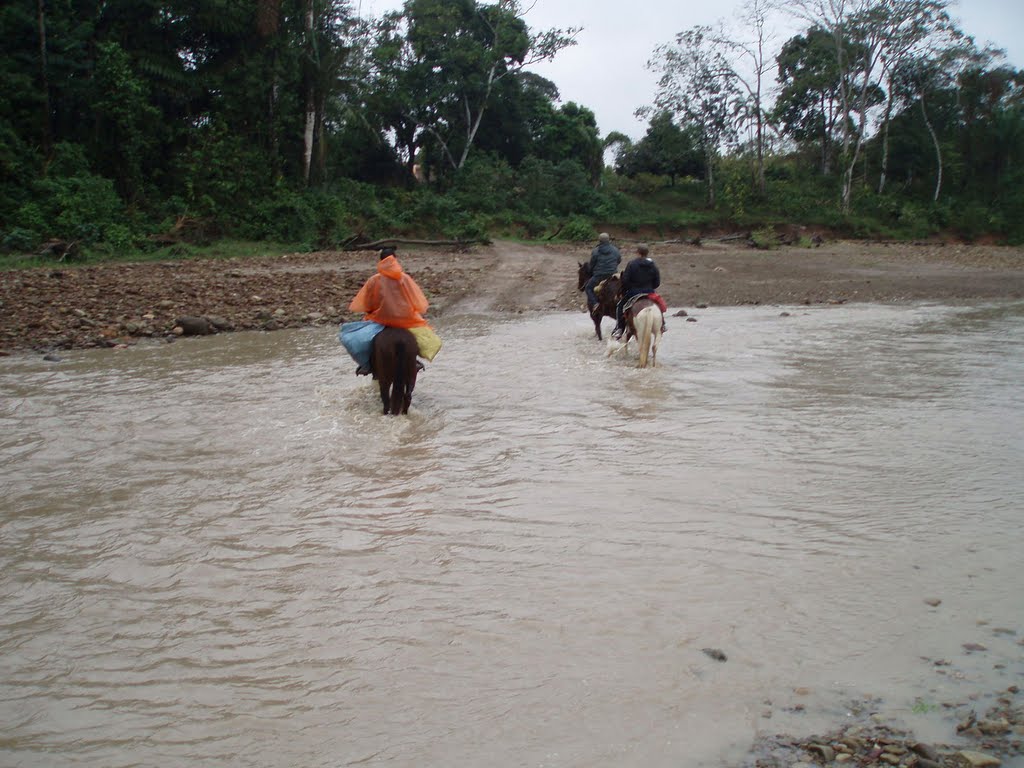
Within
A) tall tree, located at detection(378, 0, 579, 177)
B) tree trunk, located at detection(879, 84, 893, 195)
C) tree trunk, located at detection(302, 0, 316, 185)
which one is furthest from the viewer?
tree trunk, located at detection(879, 84, 893, 195)

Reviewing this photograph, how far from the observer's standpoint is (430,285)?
63.8 ft

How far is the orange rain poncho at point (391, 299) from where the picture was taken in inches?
306

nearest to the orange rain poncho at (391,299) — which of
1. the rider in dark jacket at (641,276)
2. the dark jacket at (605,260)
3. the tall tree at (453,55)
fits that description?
the rider in dark jacket at (641,276)

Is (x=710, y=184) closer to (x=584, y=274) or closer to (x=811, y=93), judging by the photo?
(x=811, y=93)

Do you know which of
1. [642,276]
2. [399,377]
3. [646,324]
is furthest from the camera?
[642,276]

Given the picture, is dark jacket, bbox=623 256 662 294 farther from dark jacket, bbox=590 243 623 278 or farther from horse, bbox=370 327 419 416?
horse, bbox=370 327 419 416

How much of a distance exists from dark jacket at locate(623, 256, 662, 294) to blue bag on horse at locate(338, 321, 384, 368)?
4.09 metres

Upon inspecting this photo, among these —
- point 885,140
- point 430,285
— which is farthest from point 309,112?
point 885,140

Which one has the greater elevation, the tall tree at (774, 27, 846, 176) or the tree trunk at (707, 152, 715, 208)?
the tall tree at (774, 27, 846, 176)

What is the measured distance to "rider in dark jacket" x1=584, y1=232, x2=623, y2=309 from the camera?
13.0 m

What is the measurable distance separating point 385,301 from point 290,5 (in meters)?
24.2

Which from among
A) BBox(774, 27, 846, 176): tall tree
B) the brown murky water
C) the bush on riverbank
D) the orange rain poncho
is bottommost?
the brown murky water

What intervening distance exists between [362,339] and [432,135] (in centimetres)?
3266

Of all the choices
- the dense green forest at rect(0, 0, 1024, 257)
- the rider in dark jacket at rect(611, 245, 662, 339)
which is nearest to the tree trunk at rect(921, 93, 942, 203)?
the dense green forest at rect(0, 0, 1024, 257)
